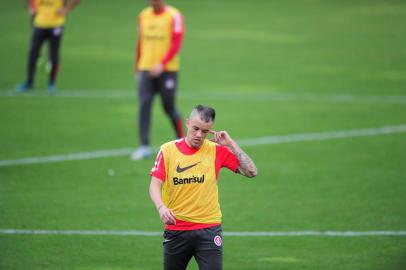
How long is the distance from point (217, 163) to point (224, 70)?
15.0m

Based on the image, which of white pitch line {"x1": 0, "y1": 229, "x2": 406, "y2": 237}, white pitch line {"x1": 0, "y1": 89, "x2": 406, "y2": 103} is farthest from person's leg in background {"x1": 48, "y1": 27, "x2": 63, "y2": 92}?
white pitch line {"x1": 0, "y1": 229, "x2": 406, "y2": 237}

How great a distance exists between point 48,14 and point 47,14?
Answer: 0.08ft

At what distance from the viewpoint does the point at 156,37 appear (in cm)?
1395

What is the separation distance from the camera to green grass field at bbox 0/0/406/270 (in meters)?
9.93

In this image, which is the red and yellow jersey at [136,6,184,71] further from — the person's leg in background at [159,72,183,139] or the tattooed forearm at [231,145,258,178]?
the tattooed forearm at [231,145,258,178]

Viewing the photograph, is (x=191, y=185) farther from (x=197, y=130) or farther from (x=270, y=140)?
(x=270, y=140)

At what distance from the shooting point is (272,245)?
10008 mm

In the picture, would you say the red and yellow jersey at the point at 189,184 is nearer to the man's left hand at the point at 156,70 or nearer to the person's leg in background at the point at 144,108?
the man's left hand at the point at 156,70

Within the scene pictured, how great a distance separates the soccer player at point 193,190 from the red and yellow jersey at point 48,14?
12316 millimetres

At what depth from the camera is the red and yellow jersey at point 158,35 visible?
13883mm

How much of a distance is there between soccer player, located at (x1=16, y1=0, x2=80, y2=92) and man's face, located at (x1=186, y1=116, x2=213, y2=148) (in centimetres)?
1231

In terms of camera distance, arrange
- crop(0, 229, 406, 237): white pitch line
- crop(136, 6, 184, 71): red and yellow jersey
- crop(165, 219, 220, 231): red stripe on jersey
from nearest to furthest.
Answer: crop(165, 219, 220, 231): red stripe on jersey, crop(0, 229, 406, 237): white pitch line, crop(136, 6, 184, 71): red and yellow jersey

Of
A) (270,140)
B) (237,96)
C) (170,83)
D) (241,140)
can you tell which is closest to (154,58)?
(170,83)

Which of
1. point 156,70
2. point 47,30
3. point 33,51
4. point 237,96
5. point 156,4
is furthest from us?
point 237,96
